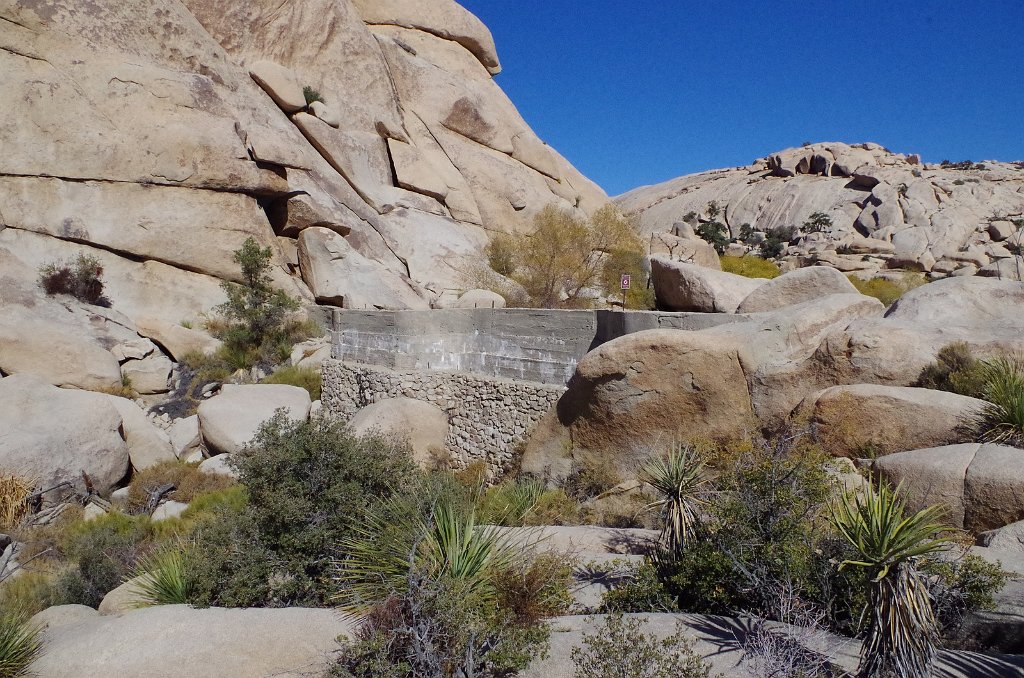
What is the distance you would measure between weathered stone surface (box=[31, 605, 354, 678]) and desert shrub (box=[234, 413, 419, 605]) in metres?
0.88

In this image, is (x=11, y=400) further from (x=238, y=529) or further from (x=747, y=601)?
(x=747, y=601)

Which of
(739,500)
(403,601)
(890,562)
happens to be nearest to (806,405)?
(739,500)

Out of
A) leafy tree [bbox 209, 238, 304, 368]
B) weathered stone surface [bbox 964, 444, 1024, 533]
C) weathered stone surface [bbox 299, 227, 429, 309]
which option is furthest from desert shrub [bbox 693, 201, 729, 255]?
weathered stone surface [bbox 964, 444, 1024, 533]

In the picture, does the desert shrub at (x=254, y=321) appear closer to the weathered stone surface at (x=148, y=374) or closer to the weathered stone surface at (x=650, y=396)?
the weathered stone surface at (x=148, y=374)

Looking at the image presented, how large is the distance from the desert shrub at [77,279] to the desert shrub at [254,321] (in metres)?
3.06

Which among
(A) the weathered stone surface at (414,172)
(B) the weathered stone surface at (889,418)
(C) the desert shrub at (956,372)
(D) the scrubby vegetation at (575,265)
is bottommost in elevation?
(B) the weathered stone surface at (889,418)

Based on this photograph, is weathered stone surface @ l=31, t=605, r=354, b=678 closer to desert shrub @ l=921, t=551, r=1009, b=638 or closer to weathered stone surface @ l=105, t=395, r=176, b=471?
desert shrub @ l=921, t=551, r=1009, b=638

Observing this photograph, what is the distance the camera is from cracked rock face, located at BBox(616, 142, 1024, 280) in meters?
41.1

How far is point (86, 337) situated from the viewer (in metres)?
16.6

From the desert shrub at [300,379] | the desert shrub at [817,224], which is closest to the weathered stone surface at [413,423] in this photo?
the desert shrub at [300,379]

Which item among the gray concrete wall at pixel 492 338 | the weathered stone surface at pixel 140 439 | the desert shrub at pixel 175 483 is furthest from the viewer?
the weathered stone surface at pixel 140 439

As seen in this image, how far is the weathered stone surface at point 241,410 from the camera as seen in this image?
46.5 ft

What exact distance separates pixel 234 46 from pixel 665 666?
2935 cm

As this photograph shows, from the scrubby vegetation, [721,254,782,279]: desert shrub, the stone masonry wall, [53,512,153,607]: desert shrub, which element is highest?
[721,254,782,279]: desert shrub
